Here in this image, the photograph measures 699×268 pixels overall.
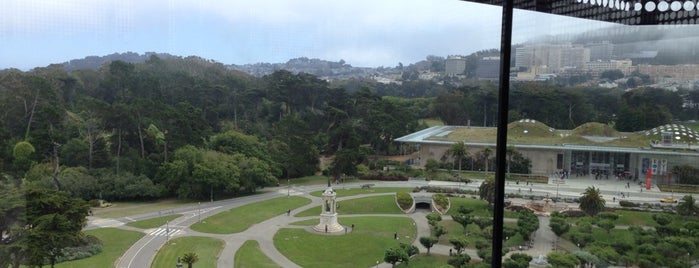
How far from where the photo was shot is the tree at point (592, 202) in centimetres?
554

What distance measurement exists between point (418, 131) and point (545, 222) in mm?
4118

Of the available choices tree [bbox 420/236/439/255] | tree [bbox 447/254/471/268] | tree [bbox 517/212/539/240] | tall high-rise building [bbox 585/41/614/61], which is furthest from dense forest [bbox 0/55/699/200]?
tree [bbox 420/236/439/255]

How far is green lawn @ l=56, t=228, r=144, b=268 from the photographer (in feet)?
16.3

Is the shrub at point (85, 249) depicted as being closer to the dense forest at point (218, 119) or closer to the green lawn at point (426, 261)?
the dense forest at point (218, 119)

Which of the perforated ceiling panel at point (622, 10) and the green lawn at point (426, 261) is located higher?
the perforated ceiling panel at point (622, 10)

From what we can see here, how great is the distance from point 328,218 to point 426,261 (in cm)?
182

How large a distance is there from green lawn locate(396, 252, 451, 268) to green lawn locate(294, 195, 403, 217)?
202 centimetres

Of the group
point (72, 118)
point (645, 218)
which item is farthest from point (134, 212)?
point (645, 218)

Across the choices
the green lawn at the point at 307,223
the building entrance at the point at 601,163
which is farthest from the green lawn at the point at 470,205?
the green lawn at the point at 307,223

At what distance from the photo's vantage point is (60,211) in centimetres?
359

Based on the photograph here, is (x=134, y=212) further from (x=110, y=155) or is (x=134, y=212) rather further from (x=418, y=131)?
(x=418, y=131)

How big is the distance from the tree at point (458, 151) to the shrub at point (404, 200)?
97cm

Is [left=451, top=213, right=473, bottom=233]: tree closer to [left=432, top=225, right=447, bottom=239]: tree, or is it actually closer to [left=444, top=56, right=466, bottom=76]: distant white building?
[left=432, top=225, right=447, bottom=239]: tree

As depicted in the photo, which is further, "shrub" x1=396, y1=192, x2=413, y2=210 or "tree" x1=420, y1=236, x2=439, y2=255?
"shrub" x1=396, y1=192, x2=413, y2=210
